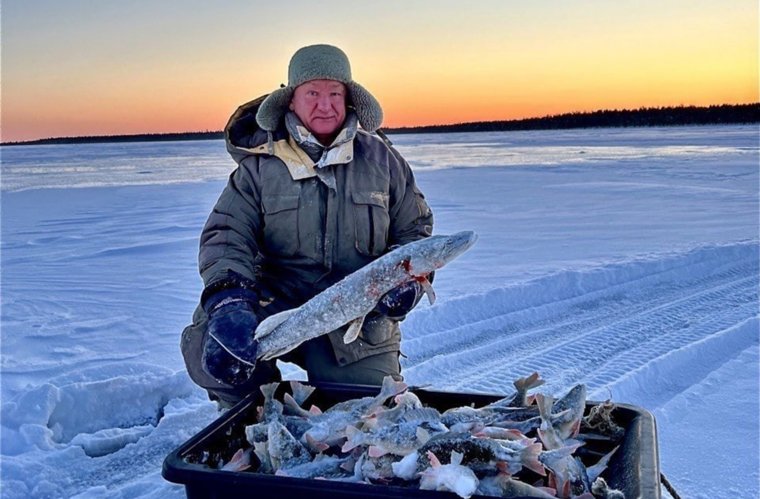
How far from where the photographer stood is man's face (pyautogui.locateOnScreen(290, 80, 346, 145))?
367cm

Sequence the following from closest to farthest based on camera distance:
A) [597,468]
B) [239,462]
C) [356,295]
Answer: [597,468], [239,462], [356,295]

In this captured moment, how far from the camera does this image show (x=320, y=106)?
3660 mm

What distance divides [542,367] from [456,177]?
50.4ft

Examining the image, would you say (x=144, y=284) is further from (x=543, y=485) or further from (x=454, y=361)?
(x=543, y=485)

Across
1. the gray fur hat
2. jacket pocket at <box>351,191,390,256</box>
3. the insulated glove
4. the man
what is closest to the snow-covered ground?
the insulated glove

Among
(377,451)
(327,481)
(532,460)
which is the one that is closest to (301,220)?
(377,451)

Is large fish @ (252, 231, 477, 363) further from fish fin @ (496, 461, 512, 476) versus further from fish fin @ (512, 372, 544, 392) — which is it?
fish fin @ (496, 461, 512, 476)

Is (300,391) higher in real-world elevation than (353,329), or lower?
lower

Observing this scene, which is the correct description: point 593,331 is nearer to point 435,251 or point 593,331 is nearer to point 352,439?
point 435,251

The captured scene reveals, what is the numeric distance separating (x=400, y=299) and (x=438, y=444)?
0.97 metres

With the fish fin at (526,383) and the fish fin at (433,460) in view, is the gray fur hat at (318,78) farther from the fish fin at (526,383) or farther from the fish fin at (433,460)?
the fish fin at (433,460)

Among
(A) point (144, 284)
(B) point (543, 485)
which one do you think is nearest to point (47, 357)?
(A) point (144, 284)

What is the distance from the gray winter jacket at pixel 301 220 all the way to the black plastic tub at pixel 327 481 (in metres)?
0.66

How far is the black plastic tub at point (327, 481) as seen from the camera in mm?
2133
